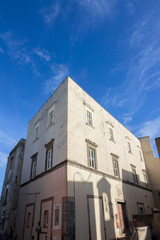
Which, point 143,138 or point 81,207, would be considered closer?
point 81,207

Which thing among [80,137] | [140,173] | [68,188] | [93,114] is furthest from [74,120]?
[140,173]

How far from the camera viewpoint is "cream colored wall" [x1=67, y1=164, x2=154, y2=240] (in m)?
9.64

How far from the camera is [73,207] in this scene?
9.37 metres

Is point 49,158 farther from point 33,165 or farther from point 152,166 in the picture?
point 152,166

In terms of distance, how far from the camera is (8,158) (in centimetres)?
2291

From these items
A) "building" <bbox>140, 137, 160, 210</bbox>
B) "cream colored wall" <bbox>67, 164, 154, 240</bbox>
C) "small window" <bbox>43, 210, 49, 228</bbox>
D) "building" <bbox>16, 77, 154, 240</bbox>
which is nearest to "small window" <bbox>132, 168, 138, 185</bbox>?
"building" <bbox>16, 77, 154, 240</bbox>

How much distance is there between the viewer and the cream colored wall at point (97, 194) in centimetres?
964

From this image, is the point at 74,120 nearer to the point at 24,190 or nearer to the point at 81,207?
the point at 81,207

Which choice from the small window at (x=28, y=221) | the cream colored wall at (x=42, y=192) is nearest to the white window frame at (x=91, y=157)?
the cream colored wall at (x=42, y=192)

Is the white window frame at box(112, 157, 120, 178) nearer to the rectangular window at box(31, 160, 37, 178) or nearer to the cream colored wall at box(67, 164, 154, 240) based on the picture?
the cream colored wall at box(67, 164, 154, 240)

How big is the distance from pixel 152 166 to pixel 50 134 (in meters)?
16.6

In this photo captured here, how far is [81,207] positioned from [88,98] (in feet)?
31.1

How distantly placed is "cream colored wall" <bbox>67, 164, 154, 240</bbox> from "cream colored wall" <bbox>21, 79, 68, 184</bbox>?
1.68 m

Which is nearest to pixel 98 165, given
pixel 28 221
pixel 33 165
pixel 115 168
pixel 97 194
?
pixel 97 194
